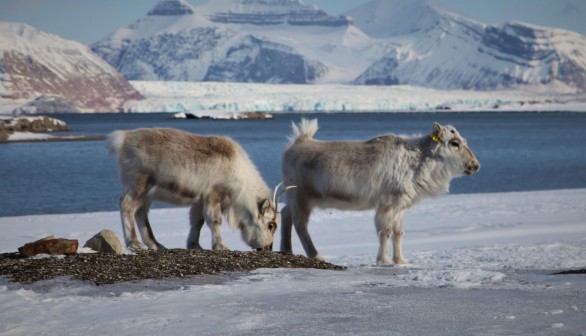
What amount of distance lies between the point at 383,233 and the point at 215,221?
217 centimetres

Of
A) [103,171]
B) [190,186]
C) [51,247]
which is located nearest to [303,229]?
[190,186]

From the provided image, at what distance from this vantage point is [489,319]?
714 centimetres

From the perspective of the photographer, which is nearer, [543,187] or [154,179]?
[154,179]

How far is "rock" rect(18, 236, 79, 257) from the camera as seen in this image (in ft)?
34.4

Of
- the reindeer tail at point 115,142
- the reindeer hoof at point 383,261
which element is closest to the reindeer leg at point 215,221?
the reindeer tail at point 115,142

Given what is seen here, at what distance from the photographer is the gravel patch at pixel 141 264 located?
30.2ft

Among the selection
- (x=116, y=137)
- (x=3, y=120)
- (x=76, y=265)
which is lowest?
(x=3, y=120)

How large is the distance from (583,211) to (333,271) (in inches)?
448

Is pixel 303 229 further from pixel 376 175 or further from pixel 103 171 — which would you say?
pixel 103 171

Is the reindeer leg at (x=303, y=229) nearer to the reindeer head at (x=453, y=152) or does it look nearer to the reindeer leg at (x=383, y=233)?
the reindeer leg at (x=383, y=233)

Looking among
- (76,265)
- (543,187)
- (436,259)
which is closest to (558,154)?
(543,187)

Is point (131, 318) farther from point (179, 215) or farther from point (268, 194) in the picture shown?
point (179, 215)

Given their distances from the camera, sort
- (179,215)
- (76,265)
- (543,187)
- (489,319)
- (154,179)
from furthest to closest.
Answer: (543,187) → (179,215) → (154,179) → (76,265) → (489,319)

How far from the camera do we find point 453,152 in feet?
41.4
